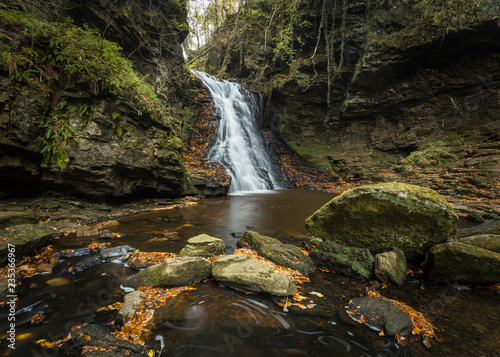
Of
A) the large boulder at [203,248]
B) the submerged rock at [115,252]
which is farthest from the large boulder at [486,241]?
the submerged rock at [115,252]

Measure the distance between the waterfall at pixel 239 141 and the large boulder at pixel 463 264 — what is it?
9.81m

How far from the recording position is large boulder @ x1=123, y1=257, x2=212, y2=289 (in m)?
2.99

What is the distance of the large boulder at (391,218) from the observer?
368 centimetres

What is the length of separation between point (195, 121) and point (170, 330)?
15.9 meters

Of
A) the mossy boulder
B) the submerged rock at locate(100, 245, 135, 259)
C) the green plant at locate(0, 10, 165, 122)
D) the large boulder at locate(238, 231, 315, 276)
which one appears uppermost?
the green plant at locate(0, 10, 165, 122)

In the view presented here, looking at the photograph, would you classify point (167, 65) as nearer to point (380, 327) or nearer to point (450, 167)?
point (380, 327)

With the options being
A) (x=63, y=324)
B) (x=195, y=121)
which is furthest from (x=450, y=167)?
(x=195, y=121)

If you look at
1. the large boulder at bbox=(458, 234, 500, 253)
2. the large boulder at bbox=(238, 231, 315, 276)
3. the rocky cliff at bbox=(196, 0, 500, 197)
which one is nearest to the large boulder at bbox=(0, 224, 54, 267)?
the large boulder at bbox=(238, 231, 315, 276)

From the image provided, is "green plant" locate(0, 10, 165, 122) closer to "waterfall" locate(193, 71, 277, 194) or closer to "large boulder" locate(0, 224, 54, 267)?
"large boulder" locate(0, 224, 54, 267)

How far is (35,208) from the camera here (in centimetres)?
585

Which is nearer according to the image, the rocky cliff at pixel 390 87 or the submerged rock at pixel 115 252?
the submerged rock at pixel 115 252

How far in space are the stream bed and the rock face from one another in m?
0.12

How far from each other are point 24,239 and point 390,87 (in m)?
19.3

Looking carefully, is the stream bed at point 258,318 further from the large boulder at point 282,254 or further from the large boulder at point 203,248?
the large boulder at point 203,248
